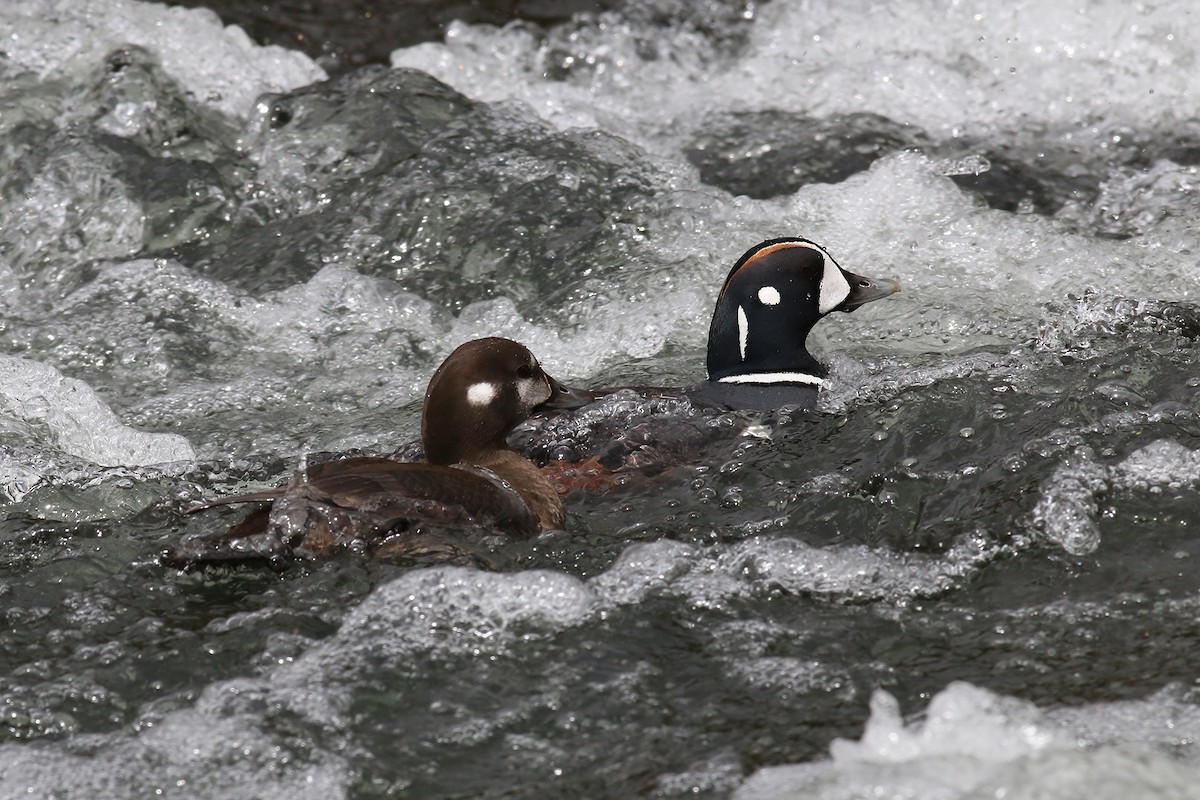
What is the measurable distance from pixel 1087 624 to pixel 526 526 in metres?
1.67

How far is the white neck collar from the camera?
18.7ft

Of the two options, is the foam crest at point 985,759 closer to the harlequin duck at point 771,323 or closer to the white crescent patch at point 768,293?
the harlequin duck at point 771,323

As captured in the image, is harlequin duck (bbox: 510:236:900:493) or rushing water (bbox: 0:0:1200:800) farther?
harlequin duck (bbox: 510:236:900:493)

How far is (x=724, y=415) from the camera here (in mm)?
5539

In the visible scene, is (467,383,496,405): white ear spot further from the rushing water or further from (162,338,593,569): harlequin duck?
the rushing water

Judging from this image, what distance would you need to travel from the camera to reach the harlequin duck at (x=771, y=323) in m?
5.69

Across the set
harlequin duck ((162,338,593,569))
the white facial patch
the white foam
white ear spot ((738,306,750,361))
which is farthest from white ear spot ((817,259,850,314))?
the white foam

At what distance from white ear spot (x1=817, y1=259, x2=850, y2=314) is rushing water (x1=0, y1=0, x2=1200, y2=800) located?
280mm

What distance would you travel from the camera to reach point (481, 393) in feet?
16.4

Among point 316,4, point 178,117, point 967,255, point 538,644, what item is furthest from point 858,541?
point 316,4

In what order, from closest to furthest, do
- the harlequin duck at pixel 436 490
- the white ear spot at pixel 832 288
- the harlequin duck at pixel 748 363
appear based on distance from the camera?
the harlequin duck at pixel 436 490, the harlequin duck at pixel 748 363, the white ear spot at pixel 832 288

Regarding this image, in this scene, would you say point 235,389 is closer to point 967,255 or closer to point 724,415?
point 724,415

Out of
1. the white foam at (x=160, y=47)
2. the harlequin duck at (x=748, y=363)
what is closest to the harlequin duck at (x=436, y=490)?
the harlequin duck at (x=748, y=363)

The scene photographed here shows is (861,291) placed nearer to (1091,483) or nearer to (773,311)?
(773,311)
